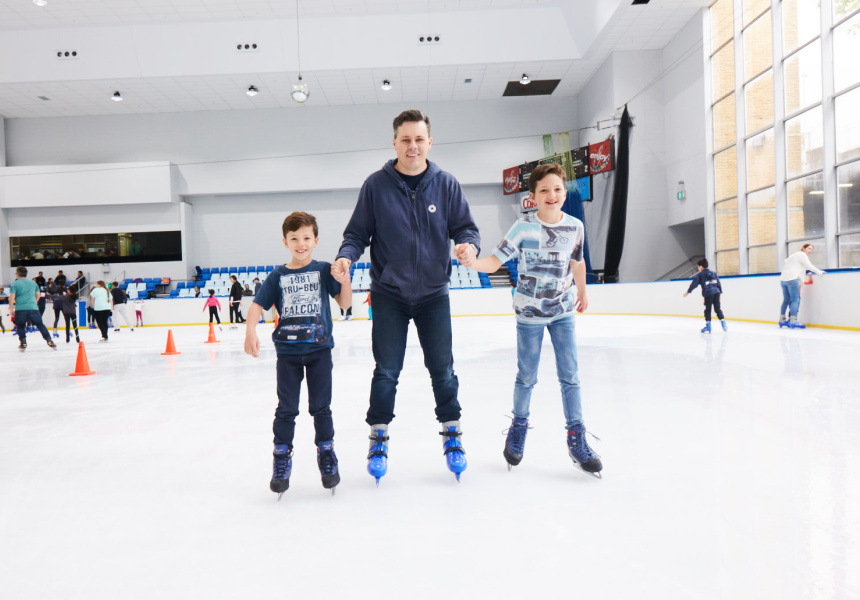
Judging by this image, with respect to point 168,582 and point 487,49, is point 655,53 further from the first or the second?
point 168,582

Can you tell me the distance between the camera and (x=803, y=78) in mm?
10258

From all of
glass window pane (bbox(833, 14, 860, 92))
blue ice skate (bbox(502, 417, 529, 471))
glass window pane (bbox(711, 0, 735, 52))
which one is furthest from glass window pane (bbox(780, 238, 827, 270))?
blue ice skate (bbox(502, 417, 529, 471))

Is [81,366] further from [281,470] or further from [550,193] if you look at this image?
[550,193]

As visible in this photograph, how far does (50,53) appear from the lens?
14.7 m

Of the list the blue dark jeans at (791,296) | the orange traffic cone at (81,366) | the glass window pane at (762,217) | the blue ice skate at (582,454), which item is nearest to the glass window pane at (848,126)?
the glass window pane at (762,217)

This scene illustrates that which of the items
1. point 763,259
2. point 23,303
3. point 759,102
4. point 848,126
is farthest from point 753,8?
point 23,303

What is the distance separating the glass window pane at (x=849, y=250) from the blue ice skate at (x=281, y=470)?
9938 mm

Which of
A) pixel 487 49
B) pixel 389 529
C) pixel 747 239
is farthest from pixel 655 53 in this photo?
pixel 389 529

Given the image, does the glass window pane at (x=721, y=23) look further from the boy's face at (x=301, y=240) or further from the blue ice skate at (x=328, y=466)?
the blue ice skate at (x=328, y=466)

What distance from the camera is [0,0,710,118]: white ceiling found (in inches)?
536

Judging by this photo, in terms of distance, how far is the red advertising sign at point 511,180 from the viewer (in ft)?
57.2

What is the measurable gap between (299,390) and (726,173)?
12.8m

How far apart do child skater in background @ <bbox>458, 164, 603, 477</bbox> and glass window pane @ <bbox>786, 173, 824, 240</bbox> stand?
976cm

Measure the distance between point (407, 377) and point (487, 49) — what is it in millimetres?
12145
